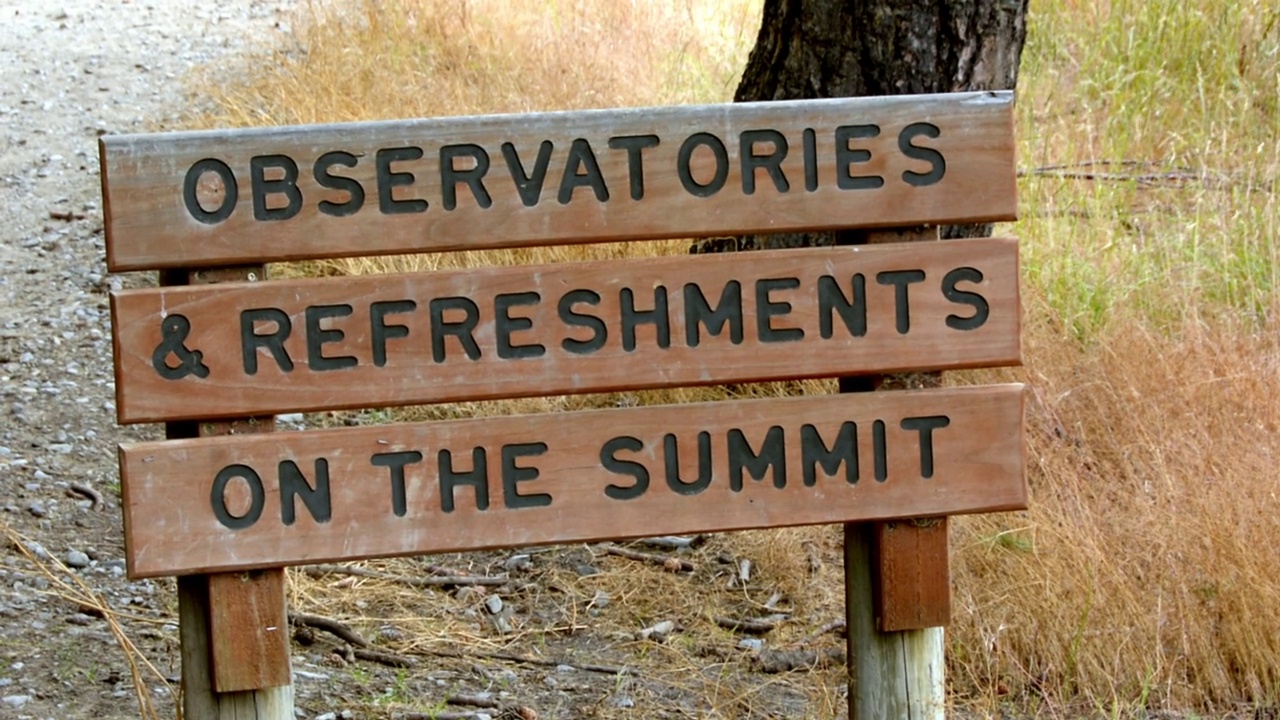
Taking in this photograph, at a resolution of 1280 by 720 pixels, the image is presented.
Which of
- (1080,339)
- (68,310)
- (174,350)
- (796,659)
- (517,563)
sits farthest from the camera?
(68,310)

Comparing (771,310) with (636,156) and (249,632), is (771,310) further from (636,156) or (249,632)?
(249,632)

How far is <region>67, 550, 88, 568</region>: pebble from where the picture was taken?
135 inches

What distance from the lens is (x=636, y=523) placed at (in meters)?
2.11

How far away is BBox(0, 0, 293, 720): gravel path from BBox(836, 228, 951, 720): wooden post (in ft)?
4.74

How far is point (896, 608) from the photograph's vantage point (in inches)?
88.7

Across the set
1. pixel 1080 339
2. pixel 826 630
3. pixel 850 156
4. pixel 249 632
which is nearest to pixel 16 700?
pixel 249 632

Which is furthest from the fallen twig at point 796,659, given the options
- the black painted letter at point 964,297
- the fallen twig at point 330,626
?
the black painted letter at point 964,297

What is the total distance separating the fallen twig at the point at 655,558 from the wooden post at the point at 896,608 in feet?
3.97

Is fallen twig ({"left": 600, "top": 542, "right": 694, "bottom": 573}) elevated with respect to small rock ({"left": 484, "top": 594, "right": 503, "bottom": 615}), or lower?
elevated

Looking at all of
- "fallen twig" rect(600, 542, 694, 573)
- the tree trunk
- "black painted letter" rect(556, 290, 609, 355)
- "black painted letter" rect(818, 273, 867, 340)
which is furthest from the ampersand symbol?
the tree trunk

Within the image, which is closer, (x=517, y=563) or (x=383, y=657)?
(x=383, y=657)

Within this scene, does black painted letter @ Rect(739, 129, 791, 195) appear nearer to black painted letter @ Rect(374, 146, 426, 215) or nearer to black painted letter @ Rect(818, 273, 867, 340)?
black painted letter @ Rect(818, 273, 867, 340)

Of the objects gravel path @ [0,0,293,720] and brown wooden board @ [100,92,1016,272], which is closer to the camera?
brown wooden board @ [100,92,1016,272]

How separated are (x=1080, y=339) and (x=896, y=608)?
6.84 ft
